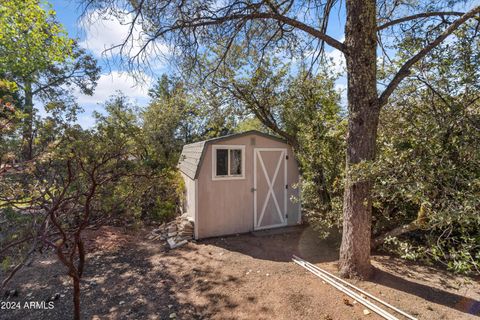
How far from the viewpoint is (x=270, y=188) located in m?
6.42

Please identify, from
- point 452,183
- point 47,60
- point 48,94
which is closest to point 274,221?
point 452,183

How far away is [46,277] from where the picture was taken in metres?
3.95

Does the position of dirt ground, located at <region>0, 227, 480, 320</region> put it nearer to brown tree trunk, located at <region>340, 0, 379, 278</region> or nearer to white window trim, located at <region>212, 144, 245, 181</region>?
brown tree trunk, located at <region>340, 0, 379, 278</region>

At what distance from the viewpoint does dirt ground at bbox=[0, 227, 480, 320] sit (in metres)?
2.98

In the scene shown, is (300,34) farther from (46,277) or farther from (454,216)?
(46,277)

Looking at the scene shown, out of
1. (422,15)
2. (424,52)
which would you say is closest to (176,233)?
(424,52)

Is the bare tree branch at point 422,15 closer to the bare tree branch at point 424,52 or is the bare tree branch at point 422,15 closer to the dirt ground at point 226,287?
the bare tree branch at point 424,52

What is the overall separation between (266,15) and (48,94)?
11.2m

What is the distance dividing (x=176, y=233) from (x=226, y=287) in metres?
2.53

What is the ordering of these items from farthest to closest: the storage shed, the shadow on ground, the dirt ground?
1. the storage shed
2. the shadow on ground
3. the dirt ground

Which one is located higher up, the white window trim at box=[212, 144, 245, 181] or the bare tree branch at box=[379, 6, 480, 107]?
the bare tree branch at box=[379, 6, 480, 107]

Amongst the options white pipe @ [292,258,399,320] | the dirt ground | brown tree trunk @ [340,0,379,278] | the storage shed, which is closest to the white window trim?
the storage shed

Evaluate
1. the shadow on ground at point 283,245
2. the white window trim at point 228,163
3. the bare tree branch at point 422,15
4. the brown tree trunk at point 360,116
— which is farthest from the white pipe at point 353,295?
the bare tree branch at point 422,15

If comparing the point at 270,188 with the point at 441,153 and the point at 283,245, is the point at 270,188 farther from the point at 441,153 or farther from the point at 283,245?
the point at 441,153
